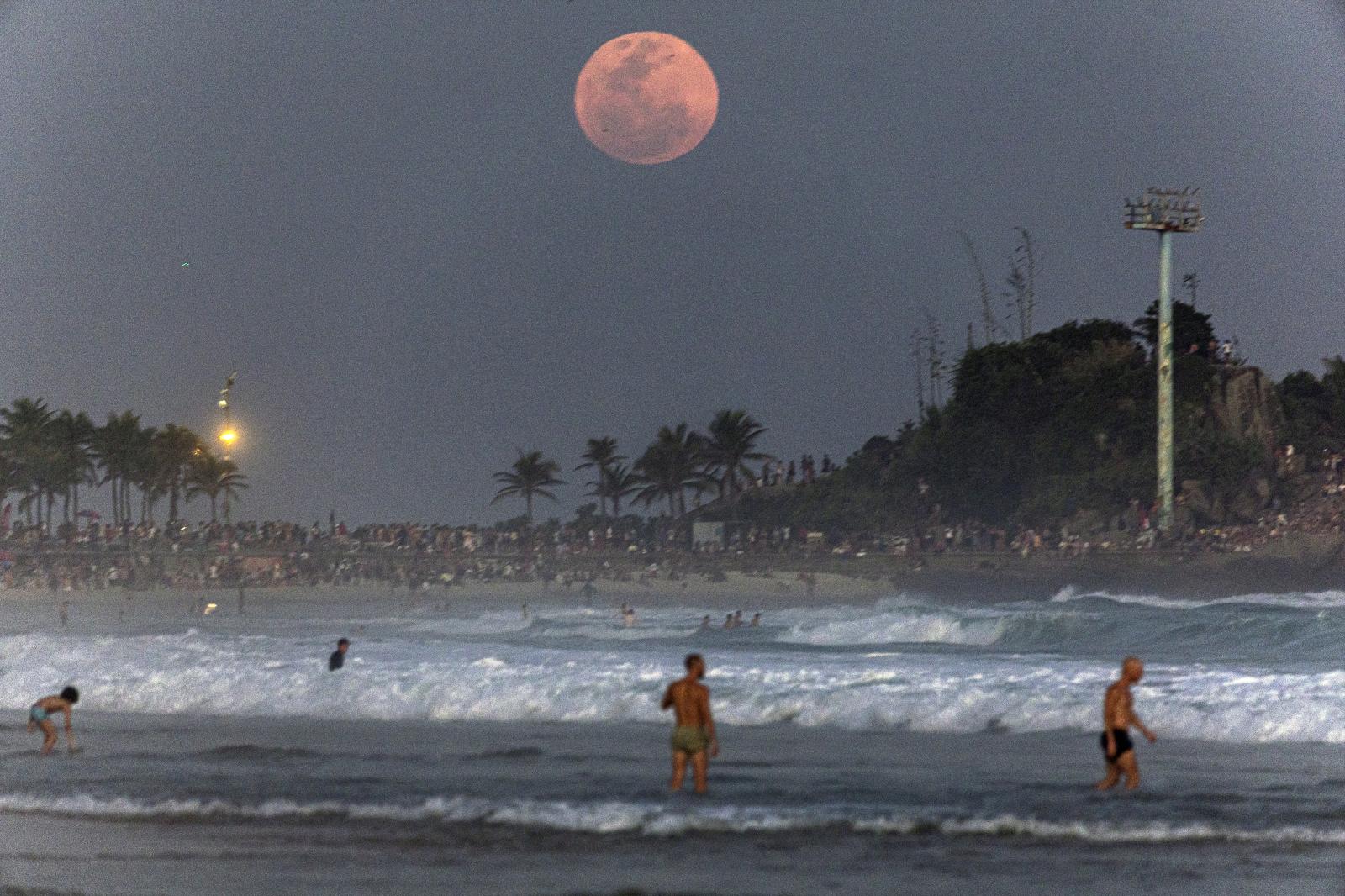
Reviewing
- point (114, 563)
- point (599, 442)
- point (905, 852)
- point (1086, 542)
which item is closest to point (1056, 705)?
point (905, 852)

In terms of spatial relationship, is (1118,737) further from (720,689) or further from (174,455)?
(174,455)

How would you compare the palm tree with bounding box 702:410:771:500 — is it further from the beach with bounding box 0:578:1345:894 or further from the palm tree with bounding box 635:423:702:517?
the beach with bounding box 0:578:1345:894

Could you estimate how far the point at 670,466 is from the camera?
133000mm

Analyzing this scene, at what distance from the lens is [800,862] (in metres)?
12.2

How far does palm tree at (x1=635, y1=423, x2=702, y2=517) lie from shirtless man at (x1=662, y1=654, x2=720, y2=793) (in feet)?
385

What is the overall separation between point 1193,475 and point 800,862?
3308 inches

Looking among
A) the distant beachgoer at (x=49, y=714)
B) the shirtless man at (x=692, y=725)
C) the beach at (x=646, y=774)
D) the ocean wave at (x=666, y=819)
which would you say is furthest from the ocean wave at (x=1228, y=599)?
the distant beachgoer at (x=49, y=714)

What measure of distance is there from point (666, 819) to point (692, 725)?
4.49 feet

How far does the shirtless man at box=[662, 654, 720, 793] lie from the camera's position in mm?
14688

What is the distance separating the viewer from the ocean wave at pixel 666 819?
43.3 ft

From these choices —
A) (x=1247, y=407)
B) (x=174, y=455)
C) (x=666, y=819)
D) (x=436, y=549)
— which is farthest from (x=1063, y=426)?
(x=666, y=819)

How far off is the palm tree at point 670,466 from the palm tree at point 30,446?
49.1m

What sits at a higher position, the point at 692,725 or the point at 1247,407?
the point at 1247,407

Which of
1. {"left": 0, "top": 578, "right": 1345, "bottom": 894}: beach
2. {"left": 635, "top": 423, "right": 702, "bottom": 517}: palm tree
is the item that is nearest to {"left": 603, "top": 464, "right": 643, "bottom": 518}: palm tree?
{"left": 635, "top": 423, "right": 702, "bottom": 517}: palm tree
